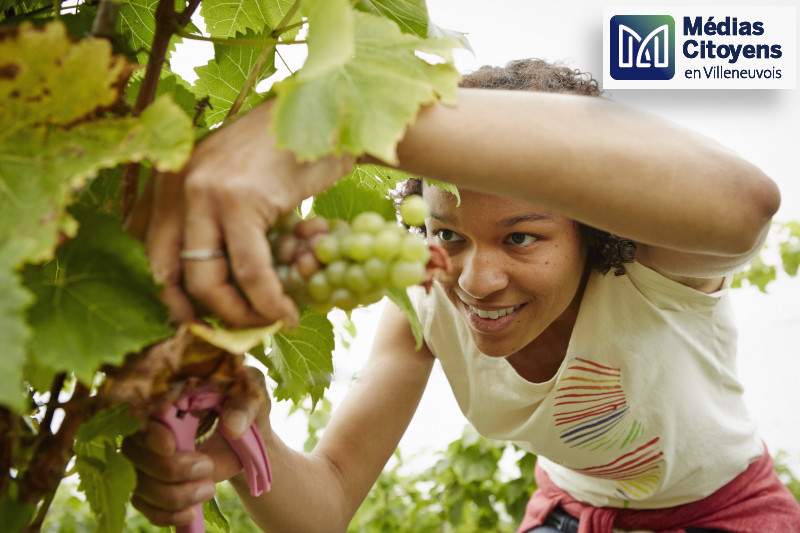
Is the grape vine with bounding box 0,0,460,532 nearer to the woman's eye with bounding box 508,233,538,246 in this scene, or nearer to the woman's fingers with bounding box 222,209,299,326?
the woman's fingers with bounding box 222,209,299,326

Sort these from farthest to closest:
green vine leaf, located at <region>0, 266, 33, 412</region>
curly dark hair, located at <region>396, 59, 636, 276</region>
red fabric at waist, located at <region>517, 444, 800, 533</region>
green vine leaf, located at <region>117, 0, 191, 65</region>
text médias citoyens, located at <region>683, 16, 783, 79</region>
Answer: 1. text médias citoyens, located at <region>683, 16, 783, 79</region>
2. red fabric at waist, located at <region>517, 444, 800, 533</region>
3. curly dark hair, located at <region>396, 59, 636, 276</region>
4. green vine leaf, located at <region>117, 0, 191, 65</region>
5. green vine leaf, located at <region>0, 266, 33, 412</region>

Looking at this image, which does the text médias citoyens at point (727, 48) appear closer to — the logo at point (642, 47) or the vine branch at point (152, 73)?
the logo at point (642, 47)

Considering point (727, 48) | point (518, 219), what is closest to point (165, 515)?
point (518, 219)

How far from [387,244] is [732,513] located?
1213 mm

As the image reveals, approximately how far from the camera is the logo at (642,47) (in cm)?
162

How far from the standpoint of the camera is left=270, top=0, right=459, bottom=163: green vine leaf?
43 cm

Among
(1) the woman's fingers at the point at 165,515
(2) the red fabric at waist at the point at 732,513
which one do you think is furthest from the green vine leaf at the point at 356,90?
(2) the red fabric at waist at the point at 732,513

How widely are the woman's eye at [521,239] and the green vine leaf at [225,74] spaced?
44 cm

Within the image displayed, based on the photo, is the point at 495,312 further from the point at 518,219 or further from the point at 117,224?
the point at 117,224

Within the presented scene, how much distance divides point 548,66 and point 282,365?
86cm

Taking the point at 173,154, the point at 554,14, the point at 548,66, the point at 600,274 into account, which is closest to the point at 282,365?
the point at 173,154

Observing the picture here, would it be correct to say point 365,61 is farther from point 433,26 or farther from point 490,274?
point 490,274

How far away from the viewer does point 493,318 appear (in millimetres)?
1085

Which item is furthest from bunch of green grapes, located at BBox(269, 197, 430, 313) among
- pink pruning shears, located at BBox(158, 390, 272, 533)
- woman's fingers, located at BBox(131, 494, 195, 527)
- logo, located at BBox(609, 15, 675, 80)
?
logo, located at BBox(609, 15, 675, 80)
